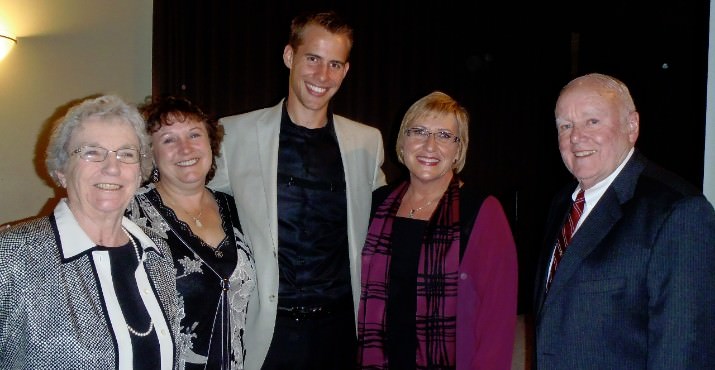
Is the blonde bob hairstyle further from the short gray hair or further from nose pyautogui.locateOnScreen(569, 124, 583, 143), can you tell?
the short gray hair

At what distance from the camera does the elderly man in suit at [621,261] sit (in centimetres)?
152

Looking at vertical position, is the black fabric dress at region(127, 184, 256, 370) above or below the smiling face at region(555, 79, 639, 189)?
below

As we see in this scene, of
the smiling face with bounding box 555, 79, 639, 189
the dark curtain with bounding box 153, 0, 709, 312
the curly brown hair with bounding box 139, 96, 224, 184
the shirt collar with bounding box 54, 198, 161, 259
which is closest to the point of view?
the shirt collar with bounding box 54, 198, 161, 259

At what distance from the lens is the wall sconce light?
396cm

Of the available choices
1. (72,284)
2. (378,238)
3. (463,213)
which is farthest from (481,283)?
(72,284)

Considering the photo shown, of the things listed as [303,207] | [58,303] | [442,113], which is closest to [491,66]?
[442,113]

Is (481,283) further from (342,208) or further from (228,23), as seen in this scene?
(228,23)

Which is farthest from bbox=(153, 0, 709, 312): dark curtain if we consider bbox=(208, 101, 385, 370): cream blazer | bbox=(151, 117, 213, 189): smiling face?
bbox=(151, 117, 213, 189): smiling face

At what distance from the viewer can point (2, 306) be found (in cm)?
145

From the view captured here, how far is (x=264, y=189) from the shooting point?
2434mm

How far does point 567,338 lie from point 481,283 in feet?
1.73

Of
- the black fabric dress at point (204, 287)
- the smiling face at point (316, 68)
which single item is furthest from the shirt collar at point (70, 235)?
the smiling face at point (316, 68)

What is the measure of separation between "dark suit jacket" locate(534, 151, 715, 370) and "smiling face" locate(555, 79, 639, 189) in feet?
0.21

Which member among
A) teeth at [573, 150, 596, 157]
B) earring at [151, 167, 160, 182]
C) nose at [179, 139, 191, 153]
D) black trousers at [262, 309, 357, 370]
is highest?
nose at [179, 139, 191, 153]
